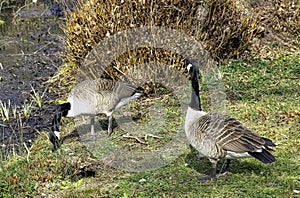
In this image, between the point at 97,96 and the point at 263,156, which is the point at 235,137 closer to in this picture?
the point at 263,156

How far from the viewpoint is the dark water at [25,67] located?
765 centimetres

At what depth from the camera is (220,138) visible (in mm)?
5016

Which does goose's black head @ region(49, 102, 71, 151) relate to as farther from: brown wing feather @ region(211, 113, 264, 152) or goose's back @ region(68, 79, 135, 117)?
brown wing feather @ region(211, 113, 264, 152)

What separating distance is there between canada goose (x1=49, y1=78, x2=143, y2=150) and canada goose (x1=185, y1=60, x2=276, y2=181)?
1691mm

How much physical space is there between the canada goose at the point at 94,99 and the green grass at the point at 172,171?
40 centimetres

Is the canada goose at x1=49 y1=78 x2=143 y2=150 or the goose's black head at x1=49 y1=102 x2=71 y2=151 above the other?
the canada goose at x1=49 y1=78 x2=143 y2=150

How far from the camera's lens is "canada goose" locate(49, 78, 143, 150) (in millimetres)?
6703

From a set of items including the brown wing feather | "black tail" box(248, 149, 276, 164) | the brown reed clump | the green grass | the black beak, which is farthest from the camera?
the brown reed clump

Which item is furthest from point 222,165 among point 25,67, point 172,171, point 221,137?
point 25,67

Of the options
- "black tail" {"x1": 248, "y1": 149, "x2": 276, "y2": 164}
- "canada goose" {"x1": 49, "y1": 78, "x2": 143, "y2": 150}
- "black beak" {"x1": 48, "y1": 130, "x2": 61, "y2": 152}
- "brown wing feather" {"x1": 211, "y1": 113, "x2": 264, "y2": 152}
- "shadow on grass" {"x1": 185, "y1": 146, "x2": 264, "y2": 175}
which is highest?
"brown wing feather" {"x1": 211, "y1": 113, "x2": 264, "y2": 152}

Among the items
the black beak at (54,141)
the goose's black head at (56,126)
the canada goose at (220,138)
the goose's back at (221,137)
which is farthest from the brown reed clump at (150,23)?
the goose's back at (221,137)

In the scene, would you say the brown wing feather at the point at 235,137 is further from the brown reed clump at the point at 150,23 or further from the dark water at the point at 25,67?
the brown reed clump at the point at 150,23

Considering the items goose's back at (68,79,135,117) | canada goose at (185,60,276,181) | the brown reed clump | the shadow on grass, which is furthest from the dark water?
canada goose at (185,60,276,181)

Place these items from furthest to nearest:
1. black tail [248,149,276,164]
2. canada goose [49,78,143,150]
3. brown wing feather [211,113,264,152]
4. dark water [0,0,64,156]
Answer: dark water [0,0,64,156], canada goose [49,78,143,150], brown wing feather [211,113,264,152], black tail [248,149,276,164]
